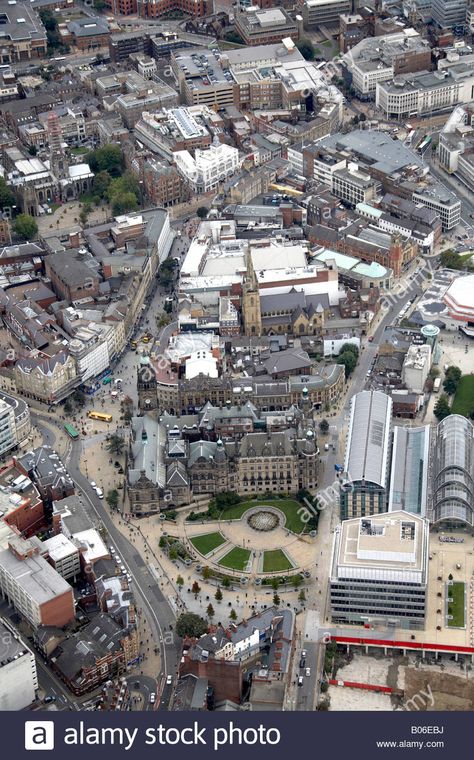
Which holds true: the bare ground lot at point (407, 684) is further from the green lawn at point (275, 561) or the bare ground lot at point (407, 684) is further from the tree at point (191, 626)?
the green lawn at point (275, 561)

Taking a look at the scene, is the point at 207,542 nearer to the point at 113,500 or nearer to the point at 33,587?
the point at 113,500

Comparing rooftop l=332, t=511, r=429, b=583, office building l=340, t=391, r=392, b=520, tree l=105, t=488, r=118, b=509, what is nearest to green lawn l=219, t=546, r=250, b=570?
rooftop l=332, t=511, r=429, b=583

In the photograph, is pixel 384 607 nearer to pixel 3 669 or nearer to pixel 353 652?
pixel 353 652

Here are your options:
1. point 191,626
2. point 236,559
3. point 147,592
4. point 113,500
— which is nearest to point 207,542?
point 236,559

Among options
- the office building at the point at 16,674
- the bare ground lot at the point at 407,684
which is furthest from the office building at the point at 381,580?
the office building at the point at 16,674

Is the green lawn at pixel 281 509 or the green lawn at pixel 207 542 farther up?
the green lawn at pixel 207 542

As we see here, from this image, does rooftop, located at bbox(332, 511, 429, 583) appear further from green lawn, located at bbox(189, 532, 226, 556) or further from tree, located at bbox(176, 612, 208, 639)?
green lawn, located at bbox(189, 532, 226, 556)
